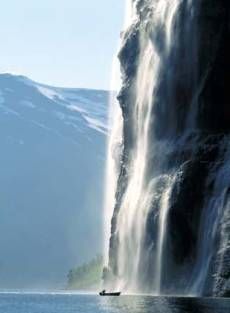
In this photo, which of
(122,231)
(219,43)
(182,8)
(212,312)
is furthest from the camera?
(122,231)

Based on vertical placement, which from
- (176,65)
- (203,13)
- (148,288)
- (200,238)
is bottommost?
(148,288)

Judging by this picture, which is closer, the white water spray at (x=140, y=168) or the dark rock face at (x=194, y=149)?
the dark rock face at (x=194, y=149)

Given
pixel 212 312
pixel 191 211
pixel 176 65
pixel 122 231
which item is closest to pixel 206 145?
pixel 191 211

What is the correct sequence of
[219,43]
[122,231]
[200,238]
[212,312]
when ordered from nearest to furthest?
[212,312] → [200,238] → [219,43] → [122,231]

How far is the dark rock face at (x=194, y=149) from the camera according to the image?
94.9 m

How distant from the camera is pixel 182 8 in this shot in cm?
11438

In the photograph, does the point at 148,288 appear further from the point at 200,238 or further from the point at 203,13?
the point at 203,13

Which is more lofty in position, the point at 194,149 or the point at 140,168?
the point at 194,149

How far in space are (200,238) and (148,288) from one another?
1363 cm

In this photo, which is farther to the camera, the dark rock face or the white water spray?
the white water spray

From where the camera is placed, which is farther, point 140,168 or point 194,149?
point 140,168

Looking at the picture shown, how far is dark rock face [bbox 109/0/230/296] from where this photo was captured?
94.9 metres

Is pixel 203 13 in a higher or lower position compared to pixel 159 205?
higher

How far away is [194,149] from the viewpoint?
104 m
